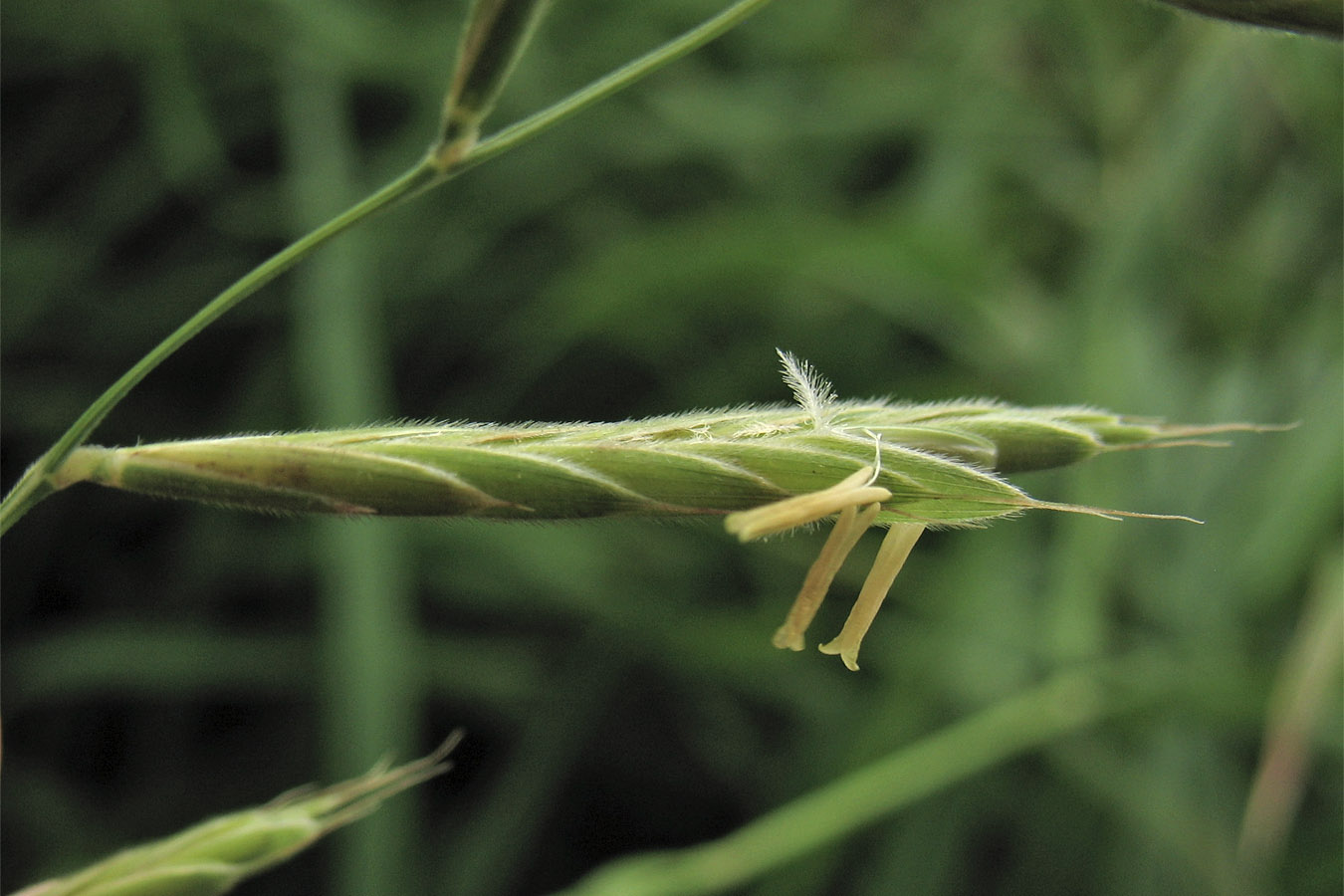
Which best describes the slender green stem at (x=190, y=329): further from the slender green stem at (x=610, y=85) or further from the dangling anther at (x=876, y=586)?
the dangling anther at (x=876, y=586)

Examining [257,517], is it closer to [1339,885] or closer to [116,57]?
[116,57]

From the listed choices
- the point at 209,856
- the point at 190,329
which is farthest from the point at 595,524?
the point at 190,329

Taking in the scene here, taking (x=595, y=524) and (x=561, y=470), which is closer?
(x=561, y=470)

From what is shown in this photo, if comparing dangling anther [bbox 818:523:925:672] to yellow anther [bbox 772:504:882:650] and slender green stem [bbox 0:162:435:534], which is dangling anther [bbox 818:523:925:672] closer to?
yellow anther [bbox 772:504:882:650]

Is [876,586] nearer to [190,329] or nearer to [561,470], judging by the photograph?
[561,470]

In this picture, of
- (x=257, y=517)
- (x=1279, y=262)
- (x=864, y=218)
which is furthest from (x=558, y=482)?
(x=1279, y=262)

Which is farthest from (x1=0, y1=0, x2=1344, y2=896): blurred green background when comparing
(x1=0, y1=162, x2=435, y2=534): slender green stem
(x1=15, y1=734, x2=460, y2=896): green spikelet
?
(x1=0, y1=162, x2=435, y2=534): slender green stem
